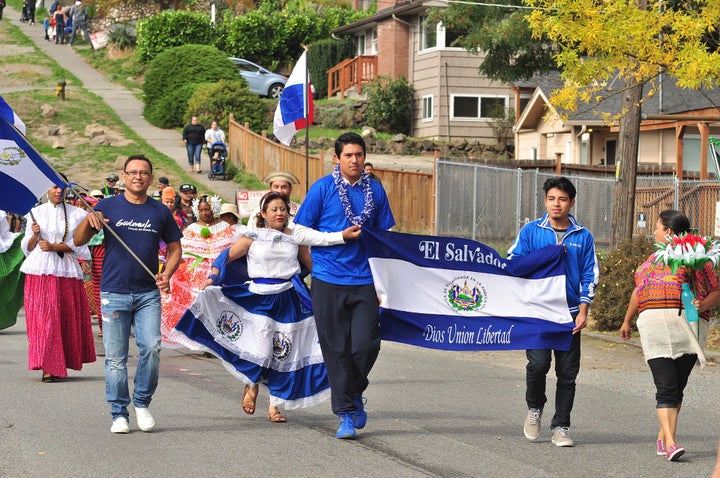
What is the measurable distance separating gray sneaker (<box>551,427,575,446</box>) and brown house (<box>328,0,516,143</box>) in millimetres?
33575

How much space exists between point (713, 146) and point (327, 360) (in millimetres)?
8049

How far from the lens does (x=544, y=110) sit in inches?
1519

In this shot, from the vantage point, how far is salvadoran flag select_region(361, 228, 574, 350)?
8.64 m

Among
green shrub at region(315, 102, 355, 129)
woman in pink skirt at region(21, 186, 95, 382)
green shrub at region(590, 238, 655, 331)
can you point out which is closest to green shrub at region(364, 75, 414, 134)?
green shrub at region(315, 102, 355, 129)

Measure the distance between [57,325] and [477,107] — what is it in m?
33.3

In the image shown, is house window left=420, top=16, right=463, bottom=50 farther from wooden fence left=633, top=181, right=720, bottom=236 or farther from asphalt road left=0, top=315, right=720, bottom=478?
asphalt road left=0, top=315, right=720, bottom=478

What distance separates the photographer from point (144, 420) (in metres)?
8.48

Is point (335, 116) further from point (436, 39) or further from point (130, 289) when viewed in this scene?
point (130, 289)

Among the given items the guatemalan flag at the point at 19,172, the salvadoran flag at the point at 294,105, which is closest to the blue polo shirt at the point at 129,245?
the guatemalan flag at the point at 19,172

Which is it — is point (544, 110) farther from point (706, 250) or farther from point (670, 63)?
point (706, 250)

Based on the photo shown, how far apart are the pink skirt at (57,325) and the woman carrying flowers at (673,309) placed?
5448mm

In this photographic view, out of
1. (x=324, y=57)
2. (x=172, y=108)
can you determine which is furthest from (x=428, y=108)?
(x=172, y=108)

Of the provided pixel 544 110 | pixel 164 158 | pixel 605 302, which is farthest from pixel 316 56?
pixel 605 302

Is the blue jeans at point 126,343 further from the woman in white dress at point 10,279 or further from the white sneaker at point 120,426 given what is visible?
the woman in white dress at point 10,279
